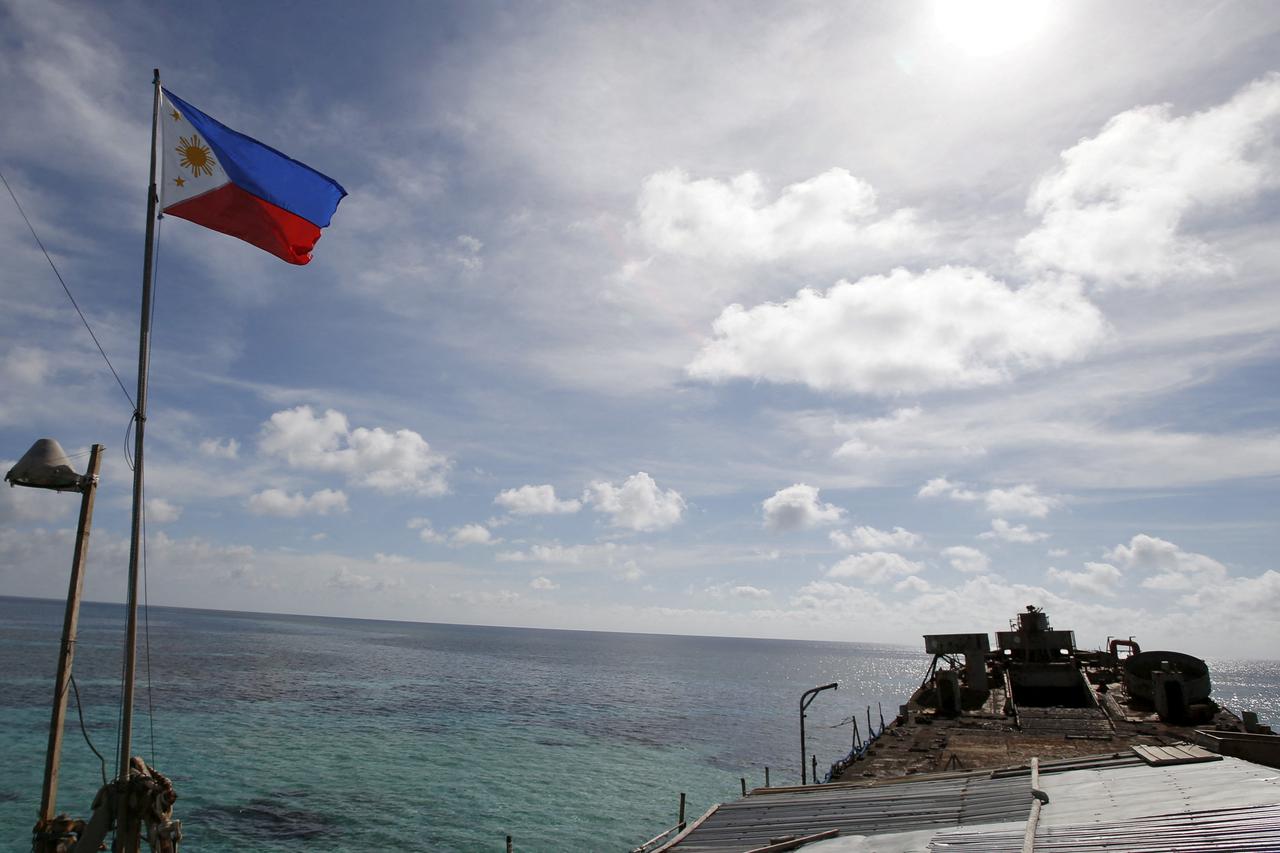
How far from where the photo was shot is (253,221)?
12.9 meters

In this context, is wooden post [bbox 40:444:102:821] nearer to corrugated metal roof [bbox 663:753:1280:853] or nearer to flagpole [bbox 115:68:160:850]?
flagpole [bbox 115:68:160:850]

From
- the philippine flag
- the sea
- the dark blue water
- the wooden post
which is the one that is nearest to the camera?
the wooden post

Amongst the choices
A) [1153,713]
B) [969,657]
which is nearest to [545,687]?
[969,657]

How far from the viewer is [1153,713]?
3800cm

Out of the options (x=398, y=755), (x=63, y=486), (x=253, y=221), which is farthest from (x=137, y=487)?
(x=398, y=755)

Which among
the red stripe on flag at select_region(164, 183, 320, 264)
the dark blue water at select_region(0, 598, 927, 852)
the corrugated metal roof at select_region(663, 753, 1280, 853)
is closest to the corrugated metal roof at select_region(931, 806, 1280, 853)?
the corrugated metal roof at select_region(663, 753, 1280, 853)

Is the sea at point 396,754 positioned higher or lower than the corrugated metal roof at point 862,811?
lower

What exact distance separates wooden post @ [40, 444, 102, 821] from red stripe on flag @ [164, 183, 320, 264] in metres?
4.34

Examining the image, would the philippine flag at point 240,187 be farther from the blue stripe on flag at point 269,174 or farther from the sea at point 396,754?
the sea at point 396,754

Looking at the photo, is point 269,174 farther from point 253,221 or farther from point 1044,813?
point 1044,813

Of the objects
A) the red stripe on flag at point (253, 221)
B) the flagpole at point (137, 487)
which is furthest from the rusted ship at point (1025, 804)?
the red stripe on flag at point (253, 221)

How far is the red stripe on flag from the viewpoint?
12430 millimetres

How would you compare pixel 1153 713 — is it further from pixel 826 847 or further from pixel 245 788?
pixel 245 788

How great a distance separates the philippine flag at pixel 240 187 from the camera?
12219 mm
